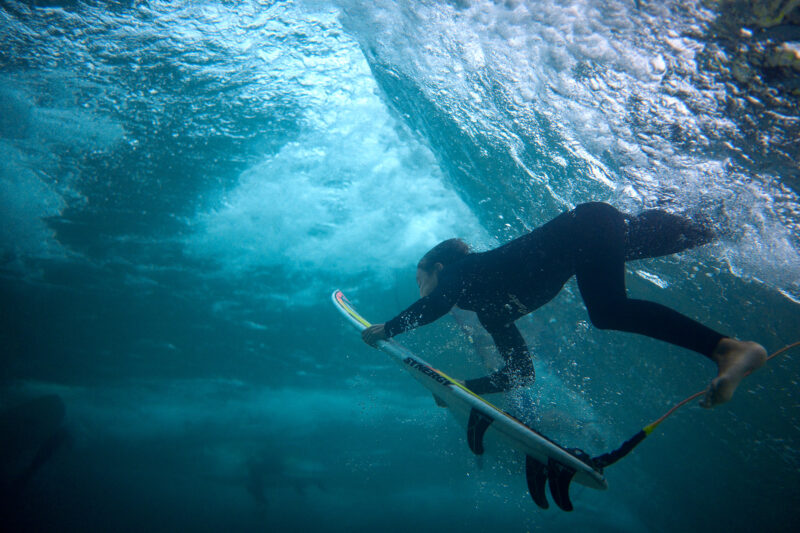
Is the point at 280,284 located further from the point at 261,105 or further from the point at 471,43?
the point at 471,43

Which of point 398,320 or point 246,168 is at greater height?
point 398,320

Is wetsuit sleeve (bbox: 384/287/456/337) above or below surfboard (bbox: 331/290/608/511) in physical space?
above

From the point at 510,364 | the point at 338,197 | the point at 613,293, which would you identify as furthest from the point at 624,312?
the point at 338,197

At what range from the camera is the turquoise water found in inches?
184

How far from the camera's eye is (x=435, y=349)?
14305 mm

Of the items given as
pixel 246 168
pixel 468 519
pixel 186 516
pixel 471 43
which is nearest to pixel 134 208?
pixel 246 168

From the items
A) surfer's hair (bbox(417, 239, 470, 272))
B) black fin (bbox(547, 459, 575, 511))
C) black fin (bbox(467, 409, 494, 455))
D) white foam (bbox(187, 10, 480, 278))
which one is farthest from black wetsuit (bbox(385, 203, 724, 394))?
white foam (bbox(187, 10, 480, 278))

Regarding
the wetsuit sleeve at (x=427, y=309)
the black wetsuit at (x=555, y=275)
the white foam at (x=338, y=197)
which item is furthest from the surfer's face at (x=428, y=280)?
the white foam at (x=338, y=197)

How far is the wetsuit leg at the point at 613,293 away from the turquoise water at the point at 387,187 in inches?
105

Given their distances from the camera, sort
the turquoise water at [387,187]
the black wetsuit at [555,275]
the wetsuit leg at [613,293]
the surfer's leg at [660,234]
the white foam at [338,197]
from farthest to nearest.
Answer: the white foam at [338,197] → the turquoise water at [387,187] → the surfer's leg at [660,234] → the black wetsuit at [555,275] → the wetsuit leg at [613,293]

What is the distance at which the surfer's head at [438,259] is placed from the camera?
4383 millimetres

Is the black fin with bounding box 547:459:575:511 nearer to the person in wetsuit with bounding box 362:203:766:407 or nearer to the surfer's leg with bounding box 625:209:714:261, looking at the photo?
the person in wetsuit with bounding box 362:203:766:407

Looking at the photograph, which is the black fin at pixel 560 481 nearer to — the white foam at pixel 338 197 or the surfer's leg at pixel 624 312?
the surfer's leg at pixel 624 312

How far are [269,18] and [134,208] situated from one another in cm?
811
